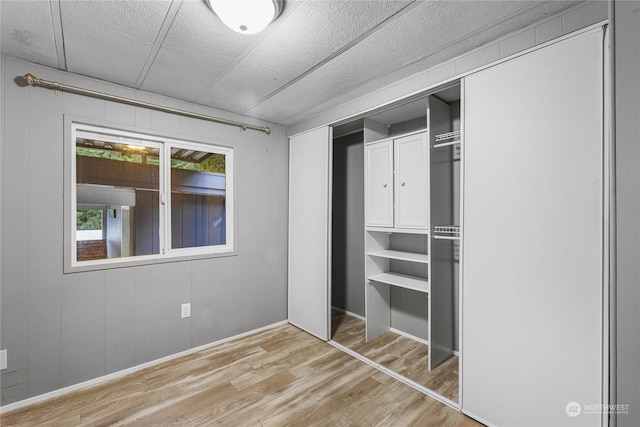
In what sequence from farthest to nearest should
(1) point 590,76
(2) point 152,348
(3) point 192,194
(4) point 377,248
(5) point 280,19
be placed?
1. (4) point 377,248
2. (3) point 192,194
3. (2) point 152,348
4. (5) point 280,19
5. (1) point 590,76

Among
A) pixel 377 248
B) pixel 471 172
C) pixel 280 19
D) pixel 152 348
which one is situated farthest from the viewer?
pixel 377 248

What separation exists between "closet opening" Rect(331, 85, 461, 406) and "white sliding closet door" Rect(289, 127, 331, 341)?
0.36 metres

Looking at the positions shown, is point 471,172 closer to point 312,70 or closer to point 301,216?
point 312,70

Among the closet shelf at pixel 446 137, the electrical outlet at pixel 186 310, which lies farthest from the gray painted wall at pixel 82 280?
the closet shelf at pixel 446 137

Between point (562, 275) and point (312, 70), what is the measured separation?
2057 millimetres

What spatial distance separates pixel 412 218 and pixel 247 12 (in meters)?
→ 2.05

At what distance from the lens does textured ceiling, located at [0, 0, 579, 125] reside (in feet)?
4.94

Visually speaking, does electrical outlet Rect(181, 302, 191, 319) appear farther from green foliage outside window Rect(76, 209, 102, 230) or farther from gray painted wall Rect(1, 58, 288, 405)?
green foliage outside window Rect(76, 209, 102, 230)

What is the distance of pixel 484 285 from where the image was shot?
1858mm

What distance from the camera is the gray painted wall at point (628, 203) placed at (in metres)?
0.61

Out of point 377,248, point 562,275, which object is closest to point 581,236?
point 562,275

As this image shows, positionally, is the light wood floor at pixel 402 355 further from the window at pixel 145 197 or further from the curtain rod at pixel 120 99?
the curtain rod at pixel 120 99

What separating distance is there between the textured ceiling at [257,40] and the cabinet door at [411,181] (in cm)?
63

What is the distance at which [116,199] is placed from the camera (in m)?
2.48
